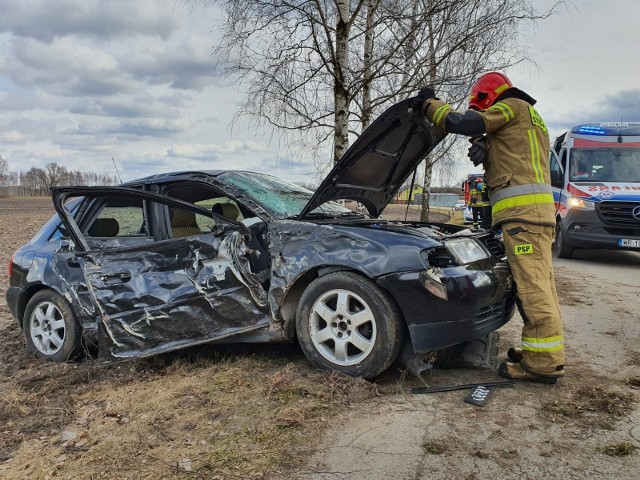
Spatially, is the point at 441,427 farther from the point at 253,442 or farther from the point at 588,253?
the point at 588,253

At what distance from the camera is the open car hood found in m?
3.85

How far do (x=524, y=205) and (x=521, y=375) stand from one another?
1.15 meters

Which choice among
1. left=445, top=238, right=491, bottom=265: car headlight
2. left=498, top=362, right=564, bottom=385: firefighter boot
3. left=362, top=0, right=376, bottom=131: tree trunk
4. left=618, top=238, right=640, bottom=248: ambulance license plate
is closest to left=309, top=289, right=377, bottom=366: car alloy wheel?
left=445, top=238, right=491, bottom=265: car headlight

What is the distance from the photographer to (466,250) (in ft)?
11.8

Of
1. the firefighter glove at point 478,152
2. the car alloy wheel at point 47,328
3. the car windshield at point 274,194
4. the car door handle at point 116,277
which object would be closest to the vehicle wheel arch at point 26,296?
the car alloy wheel at point 47,328

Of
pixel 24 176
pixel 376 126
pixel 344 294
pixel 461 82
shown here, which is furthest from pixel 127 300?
pixel 24 176

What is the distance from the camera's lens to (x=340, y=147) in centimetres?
836

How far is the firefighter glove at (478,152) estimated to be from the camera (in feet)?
12.1

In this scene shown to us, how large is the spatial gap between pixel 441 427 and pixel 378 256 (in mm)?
1090

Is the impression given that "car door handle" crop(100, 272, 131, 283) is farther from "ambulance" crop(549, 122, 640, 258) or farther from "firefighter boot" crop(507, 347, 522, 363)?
"ambulance" crop(549, 122, 640, 258)

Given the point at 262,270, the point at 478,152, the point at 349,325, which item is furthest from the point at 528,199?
the point at 262,270

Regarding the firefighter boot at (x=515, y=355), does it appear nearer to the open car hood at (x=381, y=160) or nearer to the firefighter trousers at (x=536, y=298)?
the firefighter trousers at (x=536, y=298)

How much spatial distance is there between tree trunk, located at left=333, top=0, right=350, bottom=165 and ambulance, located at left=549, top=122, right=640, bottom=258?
376 centimetres

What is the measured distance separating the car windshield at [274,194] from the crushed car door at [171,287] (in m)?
0.35
